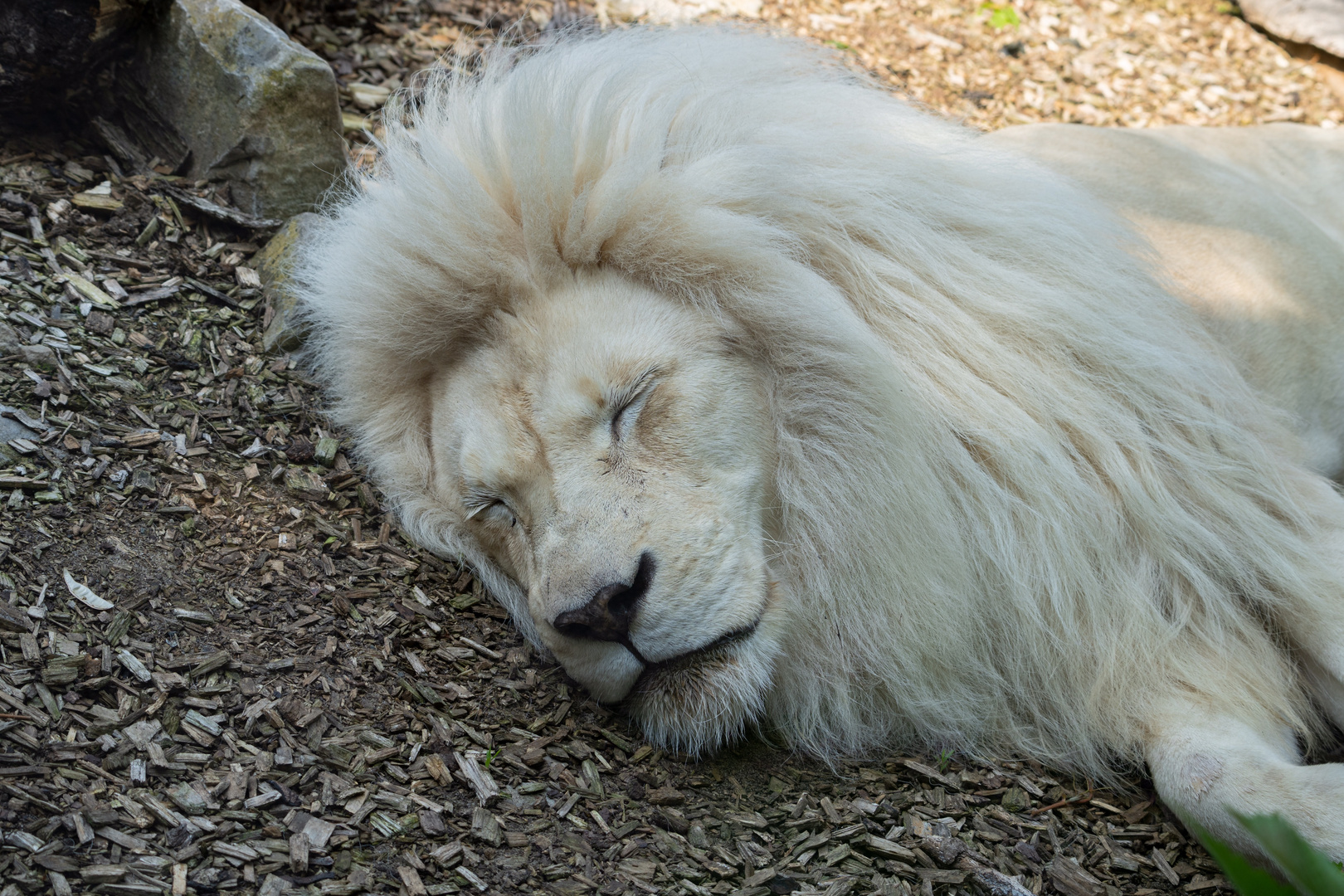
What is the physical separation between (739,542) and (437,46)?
314 cm

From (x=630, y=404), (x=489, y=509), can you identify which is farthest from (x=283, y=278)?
(x=630, y=404)

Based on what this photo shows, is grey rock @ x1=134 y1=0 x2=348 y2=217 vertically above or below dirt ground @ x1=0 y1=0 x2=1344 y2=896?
above

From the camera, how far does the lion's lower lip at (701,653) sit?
2098mm

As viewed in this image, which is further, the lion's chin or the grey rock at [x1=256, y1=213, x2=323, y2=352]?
the grey rock at [x1=256, y1=213, x2=323, y2=352]

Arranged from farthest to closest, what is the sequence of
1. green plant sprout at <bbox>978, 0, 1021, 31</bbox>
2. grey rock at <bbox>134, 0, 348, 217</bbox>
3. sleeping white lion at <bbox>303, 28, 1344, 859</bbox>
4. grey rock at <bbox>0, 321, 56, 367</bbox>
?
green plant sprout at <bbox>978, 0, 1021, 31</bbox>, grey rock at <bbox>134, 0, 348, 217</bbox>, grey rock at <bbox>0, 321, 56, 367</bbox>, sleeping white lion at <bbox>303, 28, 1344, 859</bbox>

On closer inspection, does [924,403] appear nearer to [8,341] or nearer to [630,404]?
[630,404]

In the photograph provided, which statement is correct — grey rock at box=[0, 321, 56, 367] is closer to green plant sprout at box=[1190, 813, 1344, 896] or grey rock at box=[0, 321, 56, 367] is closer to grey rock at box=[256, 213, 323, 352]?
grey rock at box=[256, 213, 323, 352]

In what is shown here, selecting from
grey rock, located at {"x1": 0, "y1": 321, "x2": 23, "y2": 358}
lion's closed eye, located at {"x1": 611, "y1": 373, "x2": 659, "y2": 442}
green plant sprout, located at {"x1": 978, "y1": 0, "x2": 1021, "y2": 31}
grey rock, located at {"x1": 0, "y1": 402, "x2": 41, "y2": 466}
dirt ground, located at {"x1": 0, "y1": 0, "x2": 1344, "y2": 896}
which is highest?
green plant sprout, located at {"x1": 978, "y1": 0, "x2": 1021, "y2": 31}

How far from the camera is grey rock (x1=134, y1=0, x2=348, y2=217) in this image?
3.11m

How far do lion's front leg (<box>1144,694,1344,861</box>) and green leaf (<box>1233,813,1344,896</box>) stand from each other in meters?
1.25

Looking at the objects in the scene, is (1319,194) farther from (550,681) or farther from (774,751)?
(550,681)

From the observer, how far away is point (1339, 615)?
2.25 meters

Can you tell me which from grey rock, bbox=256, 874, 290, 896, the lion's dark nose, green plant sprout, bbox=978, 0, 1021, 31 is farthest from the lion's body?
grey rock, bbox=256, 874, 290, 896

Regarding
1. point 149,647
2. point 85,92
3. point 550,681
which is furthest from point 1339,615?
point 85,92
